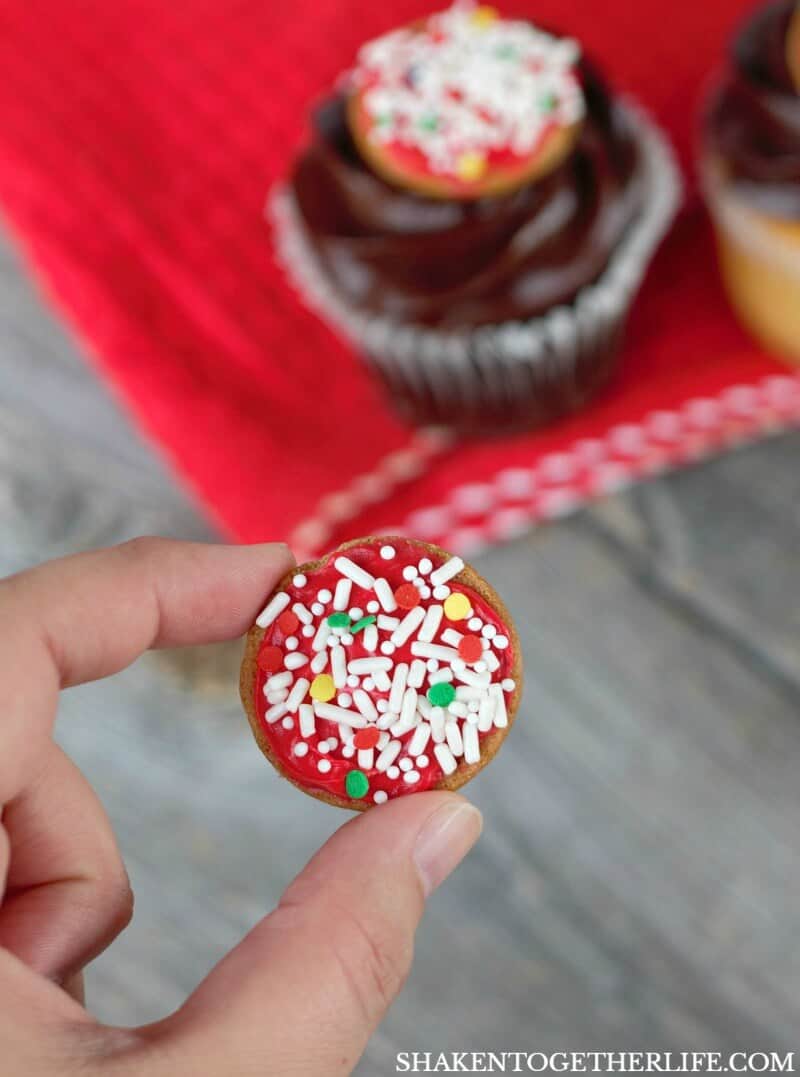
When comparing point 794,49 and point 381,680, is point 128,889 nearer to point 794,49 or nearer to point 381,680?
point 381,680

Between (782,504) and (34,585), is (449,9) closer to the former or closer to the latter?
(782,504)

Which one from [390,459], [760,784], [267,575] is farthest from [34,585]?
[760,784]

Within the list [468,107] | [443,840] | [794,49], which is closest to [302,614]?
[443,840]

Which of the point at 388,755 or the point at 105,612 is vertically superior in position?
the point at 105,612

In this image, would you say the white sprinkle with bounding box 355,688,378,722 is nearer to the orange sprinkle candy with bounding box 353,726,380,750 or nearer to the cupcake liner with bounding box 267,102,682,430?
the orange sprinkle candy with bounding box 353,726,380,750

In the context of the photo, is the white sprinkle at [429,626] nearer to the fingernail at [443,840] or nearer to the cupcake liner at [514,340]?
the fingernail at [443,840]
